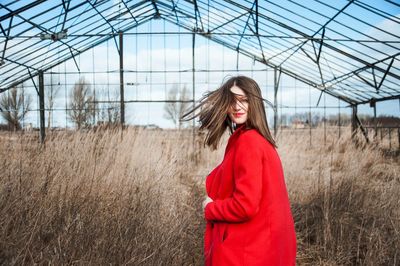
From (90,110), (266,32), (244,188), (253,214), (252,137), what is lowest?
(253,214)

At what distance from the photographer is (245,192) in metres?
1.40

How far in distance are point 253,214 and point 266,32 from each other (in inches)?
429

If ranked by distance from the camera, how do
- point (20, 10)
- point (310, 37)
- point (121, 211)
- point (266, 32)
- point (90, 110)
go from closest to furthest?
1. point (121, 211)
2. point (90, 110)
3. point (20, 10)
4. point (310, 37)
5. point (266, 32)

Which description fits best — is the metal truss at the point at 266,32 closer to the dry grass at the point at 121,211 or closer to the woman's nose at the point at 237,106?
the dry grass at the point at 121,211

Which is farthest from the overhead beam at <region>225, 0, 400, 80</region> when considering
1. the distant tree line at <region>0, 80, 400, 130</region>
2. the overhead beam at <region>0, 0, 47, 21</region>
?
the overhead beam at <region>0, 0, 47, 21</region>

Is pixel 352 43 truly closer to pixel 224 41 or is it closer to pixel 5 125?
pixel 224 41

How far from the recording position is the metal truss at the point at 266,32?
8.05m

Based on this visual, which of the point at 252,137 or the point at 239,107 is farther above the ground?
the point at 239,107

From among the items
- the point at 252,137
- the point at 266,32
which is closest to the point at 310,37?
the point at 266,32

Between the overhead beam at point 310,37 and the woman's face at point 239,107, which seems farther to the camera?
the overhead beam at point 310,37

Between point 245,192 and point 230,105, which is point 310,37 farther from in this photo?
point 245,192

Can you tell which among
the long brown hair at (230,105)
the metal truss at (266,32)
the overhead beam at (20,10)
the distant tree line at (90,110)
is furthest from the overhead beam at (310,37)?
the long brown hair at (230,105)

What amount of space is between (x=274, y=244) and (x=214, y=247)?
243 mm

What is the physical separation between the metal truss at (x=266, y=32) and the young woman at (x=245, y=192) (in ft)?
18.6
